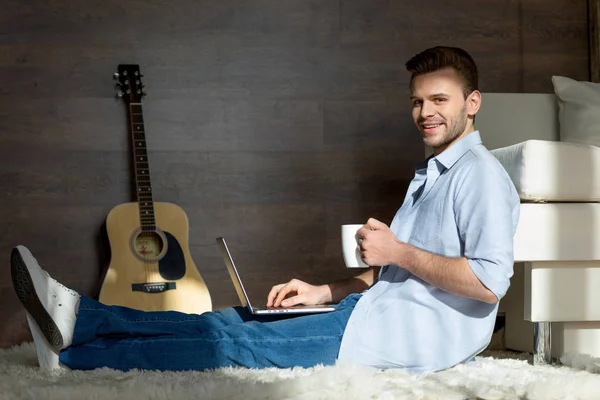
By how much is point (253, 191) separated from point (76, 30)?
0.96m

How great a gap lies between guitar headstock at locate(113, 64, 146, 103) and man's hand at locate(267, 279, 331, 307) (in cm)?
149

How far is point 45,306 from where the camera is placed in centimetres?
187

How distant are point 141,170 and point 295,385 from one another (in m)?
1.86

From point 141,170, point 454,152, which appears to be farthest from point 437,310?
point 141,170

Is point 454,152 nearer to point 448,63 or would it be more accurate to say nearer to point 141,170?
point 448,63

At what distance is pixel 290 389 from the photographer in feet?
5.43

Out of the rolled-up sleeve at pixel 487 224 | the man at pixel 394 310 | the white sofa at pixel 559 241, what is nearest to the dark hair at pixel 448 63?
the man at pixel 394 310

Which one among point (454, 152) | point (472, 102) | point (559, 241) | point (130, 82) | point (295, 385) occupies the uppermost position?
point (130, 82)

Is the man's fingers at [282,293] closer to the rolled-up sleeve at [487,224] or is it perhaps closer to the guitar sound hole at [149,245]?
the rolled-up sleeve at [487,224]

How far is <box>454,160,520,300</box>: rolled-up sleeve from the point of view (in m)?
1.85

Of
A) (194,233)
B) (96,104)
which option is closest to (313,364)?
(194,233)

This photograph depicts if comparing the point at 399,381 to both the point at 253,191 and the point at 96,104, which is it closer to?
the point at 253,191

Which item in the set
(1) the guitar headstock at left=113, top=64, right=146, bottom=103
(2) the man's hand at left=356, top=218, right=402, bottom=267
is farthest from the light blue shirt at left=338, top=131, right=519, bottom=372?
(1) the guitar headstock at left=113, top=64, right=146, bottom=103

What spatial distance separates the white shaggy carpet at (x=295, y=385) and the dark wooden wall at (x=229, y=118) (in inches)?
61.0
